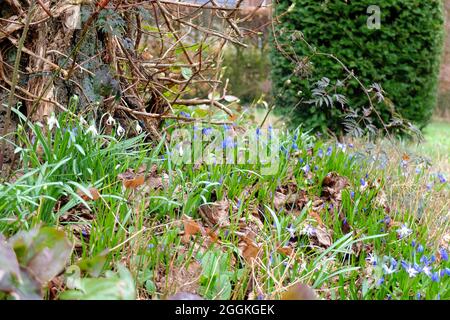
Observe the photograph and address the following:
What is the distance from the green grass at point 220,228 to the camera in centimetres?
192

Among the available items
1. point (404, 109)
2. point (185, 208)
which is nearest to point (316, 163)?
point (185, 208)

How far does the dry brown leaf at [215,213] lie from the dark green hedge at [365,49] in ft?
12.7

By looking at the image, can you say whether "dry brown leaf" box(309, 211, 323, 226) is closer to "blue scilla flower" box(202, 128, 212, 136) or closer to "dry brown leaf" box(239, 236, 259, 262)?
"dry brown leaf" box(239, 236, 259, 262)

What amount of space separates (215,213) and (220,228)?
0.52 feet

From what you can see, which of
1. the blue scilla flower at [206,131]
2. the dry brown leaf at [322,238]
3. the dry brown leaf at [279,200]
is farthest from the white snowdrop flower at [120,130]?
the dry brown leaf at [322,238]

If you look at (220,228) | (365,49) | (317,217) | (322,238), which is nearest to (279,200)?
(317,217)

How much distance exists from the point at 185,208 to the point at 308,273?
584 mm

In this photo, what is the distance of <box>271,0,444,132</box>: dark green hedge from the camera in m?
6.38

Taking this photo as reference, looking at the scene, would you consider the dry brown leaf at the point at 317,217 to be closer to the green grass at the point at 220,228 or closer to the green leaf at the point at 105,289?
the green grass at the point at 220,228

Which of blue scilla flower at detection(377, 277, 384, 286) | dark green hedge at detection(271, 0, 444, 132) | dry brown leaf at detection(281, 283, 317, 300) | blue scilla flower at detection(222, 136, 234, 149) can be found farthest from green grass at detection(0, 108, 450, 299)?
dark green hedge at detection(271, 0, 444, 132)

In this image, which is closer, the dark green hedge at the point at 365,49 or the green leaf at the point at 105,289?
the green leaf at the point at 105,289

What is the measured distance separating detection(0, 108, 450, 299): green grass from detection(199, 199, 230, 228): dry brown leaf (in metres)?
0.02

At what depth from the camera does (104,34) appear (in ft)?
10.2
